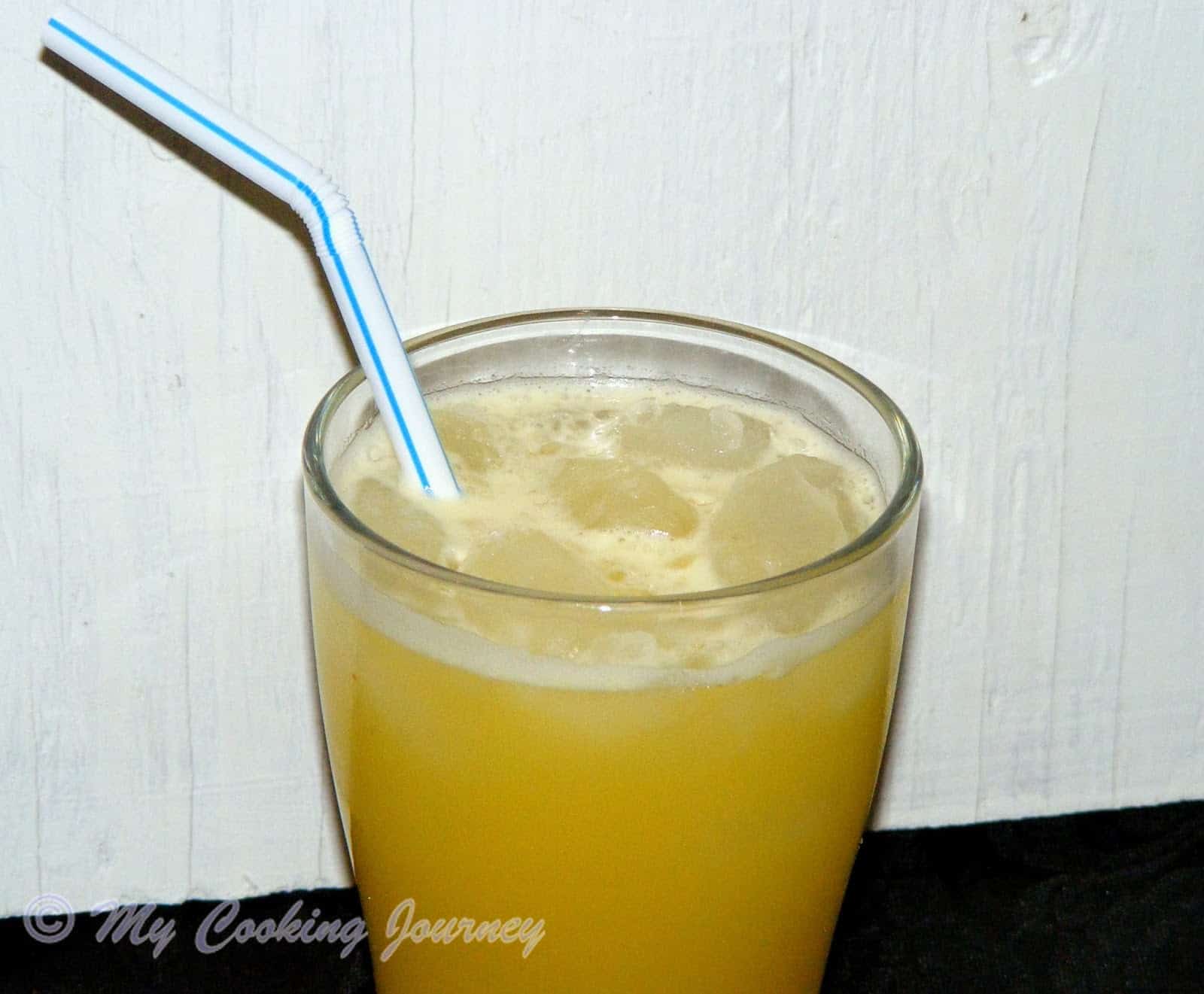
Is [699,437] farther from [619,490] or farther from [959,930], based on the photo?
[959,930]

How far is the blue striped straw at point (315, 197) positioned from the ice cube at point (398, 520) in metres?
0.02

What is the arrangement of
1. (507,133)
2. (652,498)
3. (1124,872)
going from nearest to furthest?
(652,498) < (507,133) < (1124,872)

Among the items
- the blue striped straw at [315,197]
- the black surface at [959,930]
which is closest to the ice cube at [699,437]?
the blue striped straw at [315,197]

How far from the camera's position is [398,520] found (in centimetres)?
84

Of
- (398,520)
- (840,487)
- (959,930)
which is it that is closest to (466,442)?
(398,520)

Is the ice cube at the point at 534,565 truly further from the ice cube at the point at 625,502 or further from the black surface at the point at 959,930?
the black surface at the point at 959,930

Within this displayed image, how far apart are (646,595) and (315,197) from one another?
300 mm

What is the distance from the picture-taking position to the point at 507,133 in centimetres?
99

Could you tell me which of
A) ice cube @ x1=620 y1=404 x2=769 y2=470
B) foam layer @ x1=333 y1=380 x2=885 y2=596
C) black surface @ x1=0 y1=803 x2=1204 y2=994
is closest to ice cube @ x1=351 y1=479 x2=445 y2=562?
foam layer @ x1=333 y1=380 x2=885 y2=596

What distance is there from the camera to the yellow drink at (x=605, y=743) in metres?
0.75

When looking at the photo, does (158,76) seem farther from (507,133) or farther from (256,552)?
(256,552)

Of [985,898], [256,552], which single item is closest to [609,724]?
[256,552]

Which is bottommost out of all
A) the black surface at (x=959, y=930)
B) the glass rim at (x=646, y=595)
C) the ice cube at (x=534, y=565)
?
the black surface at (x=959, y=930)

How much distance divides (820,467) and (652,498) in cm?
11
